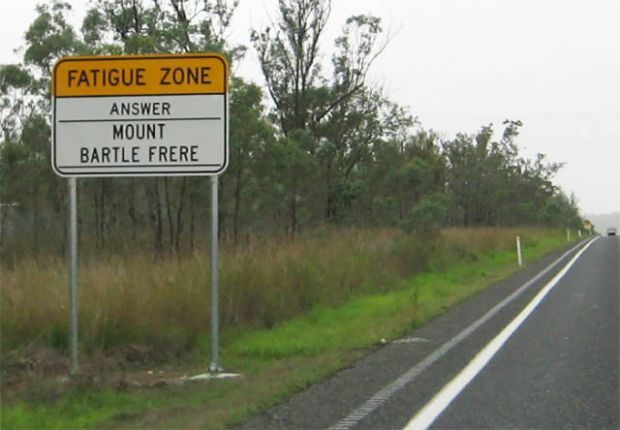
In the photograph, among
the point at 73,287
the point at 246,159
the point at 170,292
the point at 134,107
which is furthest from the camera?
the point at 246,159

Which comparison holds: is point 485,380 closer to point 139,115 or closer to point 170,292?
point 139,115

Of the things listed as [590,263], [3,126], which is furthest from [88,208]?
[590,263]

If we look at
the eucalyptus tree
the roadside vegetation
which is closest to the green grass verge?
the roadside vegetation

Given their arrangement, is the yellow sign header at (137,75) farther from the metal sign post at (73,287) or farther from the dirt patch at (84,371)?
the dirt patch at (84,371)

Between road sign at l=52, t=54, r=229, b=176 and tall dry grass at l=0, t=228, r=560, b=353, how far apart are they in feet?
6.72

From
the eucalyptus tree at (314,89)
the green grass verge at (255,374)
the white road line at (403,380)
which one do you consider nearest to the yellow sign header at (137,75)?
the green grass verge at (255,374)

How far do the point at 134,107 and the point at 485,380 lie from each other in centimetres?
483

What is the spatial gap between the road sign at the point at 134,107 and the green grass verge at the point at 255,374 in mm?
2575

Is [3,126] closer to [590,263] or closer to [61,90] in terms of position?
[590,263]

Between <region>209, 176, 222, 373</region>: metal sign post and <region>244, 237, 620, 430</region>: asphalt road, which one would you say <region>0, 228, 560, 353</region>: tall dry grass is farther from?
<region>244, 237, 620, 430</region>: asphalt road

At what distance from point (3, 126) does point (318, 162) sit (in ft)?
47.9

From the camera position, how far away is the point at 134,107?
35.4ft

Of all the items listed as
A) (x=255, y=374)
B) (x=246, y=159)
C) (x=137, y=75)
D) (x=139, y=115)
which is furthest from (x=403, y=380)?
(x=246, y=159)

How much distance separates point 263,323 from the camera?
14.9 m
